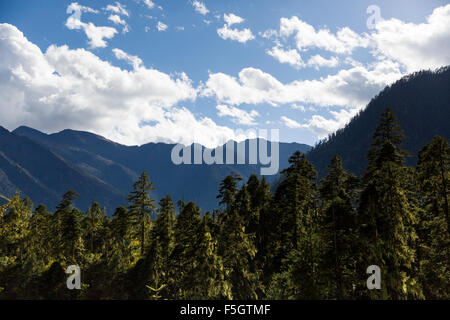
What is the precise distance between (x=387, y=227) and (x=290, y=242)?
12.8 meters

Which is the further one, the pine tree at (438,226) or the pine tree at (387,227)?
the pine tree at (438,226)

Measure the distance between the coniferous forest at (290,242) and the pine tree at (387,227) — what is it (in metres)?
0.07

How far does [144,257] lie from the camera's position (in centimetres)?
3988

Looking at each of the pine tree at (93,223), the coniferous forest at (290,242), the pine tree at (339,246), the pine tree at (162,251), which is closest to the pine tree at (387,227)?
the coniferous forest at (290,242)

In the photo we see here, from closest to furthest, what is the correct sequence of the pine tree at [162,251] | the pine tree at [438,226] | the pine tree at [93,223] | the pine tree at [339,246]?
the pine tree at [339,246] → the pine tree at [438,226] → the pine tree at [162,251] → the pine tree at [93,223]

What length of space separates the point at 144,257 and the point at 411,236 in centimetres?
2787

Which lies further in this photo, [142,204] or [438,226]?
[142,204]

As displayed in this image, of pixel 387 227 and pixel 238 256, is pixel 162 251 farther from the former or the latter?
pixel 387 227

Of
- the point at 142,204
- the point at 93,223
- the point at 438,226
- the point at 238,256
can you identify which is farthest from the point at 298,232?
the point at 93,223

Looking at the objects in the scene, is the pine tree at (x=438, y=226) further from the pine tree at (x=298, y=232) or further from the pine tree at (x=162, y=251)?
the pine tree at (x=162, y=251)

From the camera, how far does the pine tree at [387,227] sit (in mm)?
22078

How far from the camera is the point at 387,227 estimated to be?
73.7 ft
